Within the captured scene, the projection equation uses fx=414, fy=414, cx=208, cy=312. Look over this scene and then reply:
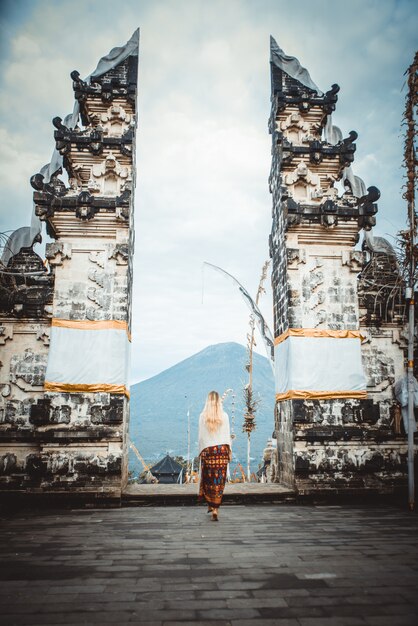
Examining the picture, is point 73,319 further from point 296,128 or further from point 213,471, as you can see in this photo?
point 296,128

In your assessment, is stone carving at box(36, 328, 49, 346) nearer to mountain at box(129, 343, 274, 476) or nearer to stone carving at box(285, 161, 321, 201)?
stone carving at box(285, 161, 321, 201)

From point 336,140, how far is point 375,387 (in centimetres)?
601

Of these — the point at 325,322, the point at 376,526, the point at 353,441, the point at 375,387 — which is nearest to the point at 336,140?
the point at 325,322

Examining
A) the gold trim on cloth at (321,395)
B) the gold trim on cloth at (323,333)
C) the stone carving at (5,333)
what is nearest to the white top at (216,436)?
the gold trim on cloth at (321,395)

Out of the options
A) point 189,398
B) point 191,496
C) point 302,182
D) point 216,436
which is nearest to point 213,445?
point 216,436

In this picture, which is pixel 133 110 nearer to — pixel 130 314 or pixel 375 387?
pixel 130 314

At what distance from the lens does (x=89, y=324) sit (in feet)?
26.6

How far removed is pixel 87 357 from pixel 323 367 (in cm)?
458

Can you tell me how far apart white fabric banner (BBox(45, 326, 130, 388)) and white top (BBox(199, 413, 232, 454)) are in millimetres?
2091

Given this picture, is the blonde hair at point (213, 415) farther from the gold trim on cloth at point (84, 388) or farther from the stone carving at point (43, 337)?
the stone carving at point (43, 337)

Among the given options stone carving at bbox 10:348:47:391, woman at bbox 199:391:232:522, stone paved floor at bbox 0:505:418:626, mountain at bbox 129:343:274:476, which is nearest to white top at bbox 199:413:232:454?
woman at bbox 199:391:232:522

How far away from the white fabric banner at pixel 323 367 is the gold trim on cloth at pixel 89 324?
133 inches

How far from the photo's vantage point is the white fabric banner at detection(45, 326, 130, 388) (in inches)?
309

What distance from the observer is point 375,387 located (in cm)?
836
